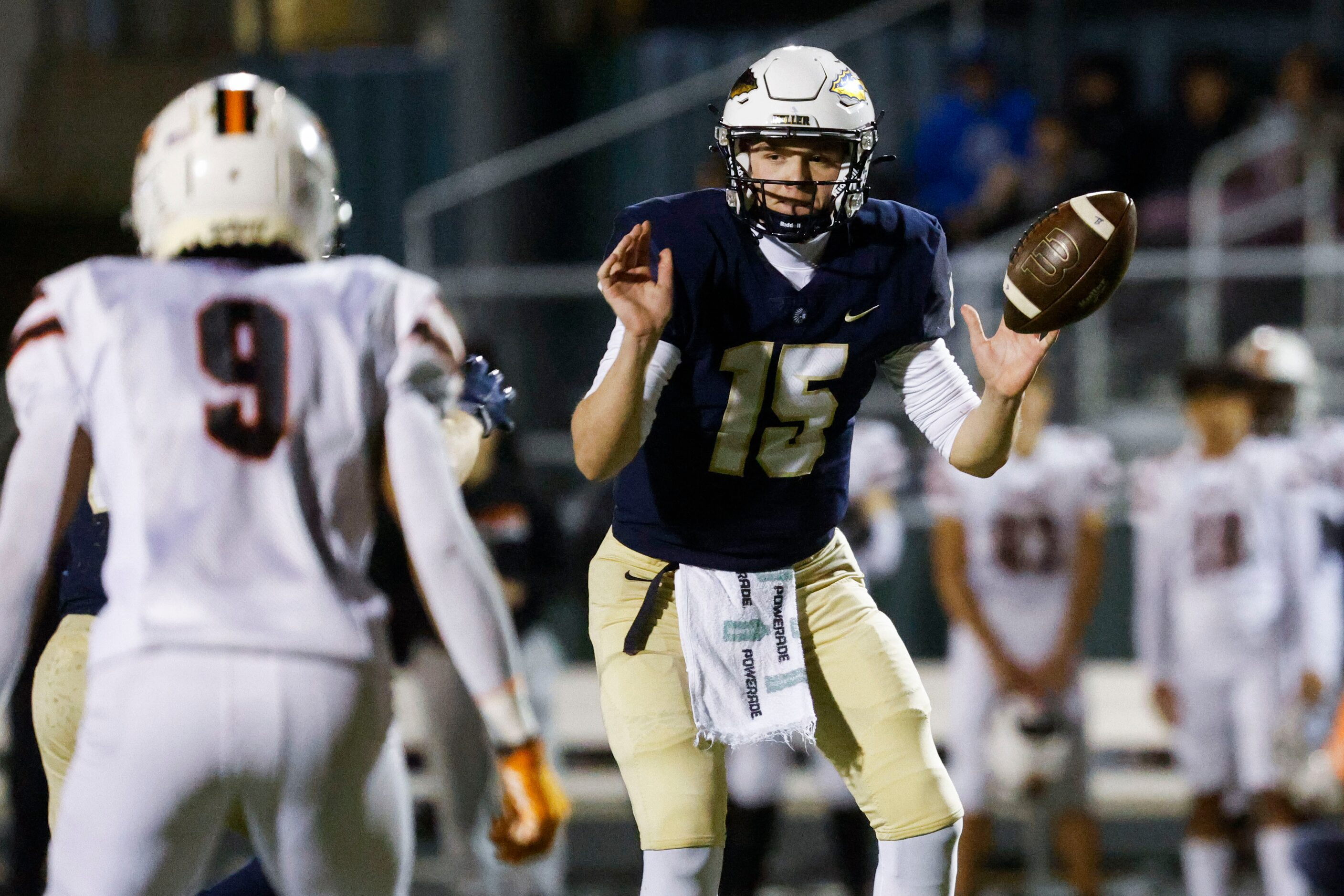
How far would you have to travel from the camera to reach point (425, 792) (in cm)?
606

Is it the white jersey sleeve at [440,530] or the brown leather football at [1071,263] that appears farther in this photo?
A: the brown leather football at [1071,263]

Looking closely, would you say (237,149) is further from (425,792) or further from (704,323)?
(425,792)

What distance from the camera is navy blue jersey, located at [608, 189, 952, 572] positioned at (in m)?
2.62

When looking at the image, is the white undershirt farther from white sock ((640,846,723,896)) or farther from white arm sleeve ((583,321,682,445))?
white sock ((640,846,723,896))

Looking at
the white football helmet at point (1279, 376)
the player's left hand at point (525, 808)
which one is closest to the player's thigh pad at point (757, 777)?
the white football helmet at point (1279, 376)

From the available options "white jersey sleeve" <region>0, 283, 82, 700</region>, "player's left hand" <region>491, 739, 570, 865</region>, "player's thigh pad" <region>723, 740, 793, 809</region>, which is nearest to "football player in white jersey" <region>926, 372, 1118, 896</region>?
"player's thigh pad" <region>723, 740, 793, 809</region>

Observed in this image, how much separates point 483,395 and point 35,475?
0.89 metres

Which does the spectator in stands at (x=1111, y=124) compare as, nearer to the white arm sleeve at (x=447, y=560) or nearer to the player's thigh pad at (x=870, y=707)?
the player's thigh pad at (x=870, y=707)

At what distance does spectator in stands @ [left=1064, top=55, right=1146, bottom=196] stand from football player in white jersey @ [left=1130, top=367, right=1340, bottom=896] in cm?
272

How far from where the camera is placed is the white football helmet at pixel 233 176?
2.08 meters

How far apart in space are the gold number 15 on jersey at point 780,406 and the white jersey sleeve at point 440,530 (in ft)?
2.20

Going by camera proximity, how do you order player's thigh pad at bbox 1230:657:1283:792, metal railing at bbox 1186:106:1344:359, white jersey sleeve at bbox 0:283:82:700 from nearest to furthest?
white jersey sleeve at bbox 0:283:82:700, player's thigh pad at bbox 1230:657:1283:792, metal railing at bbox 1186:106:1344:359

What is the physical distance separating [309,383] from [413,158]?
21.9ft

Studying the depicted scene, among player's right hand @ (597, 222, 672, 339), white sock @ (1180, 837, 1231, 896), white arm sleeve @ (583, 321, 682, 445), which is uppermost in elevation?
player's right hand @ (597, 222, 672, 339)
